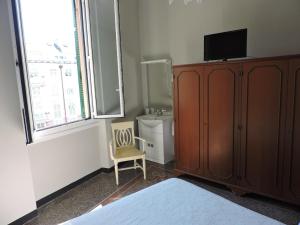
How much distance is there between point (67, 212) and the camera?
98.7 inches

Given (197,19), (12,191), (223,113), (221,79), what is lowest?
(12,191)

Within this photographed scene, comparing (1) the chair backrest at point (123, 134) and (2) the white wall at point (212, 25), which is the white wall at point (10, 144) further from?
(2) the white wall at point (212, 25)

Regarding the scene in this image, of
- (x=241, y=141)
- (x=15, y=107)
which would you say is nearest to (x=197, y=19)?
(x=241, y=141)

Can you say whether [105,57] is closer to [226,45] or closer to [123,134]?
[123,134]

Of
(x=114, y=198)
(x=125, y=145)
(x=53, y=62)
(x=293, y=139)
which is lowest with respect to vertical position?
(x=114, y=198)

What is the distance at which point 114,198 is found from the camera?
9.03ft

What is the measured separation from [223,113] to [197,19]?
5.08 feet

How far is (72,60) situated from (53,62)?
0.97 ft

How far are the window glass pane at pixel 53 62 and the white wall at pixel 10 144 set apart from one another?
0.36 meters

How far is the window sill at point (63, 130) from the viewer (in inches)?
104

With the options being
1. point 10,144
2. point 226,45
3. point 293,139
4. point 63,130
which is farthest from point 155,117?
point 10,144

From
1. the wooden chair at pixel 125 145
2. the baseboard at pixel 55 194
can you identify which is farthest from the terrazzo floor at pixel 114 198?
the wooden chair at pixel 125 145

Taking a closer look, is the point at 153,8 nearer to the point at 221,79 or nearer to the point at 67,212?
the point at 221,79

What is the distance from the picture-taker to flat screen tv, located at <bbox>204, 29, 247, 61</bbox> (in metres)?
2.54
